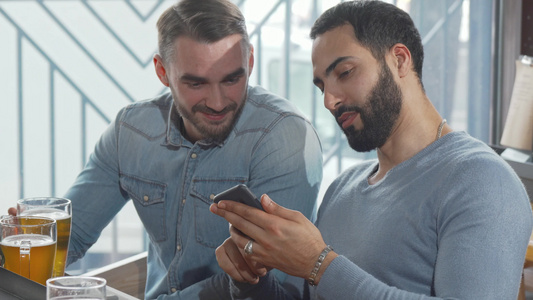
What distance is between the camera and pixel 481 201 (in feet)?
3.66

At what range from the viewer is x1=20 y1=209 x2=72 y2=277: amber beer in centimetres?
132

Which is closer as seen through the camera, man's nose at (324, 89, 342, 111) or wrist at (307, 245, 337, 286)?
wrist at (307, 245, 337, 286)

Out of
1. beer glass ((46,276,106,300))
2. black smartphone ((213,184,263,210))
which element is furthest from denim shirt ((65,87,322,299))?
beer glass ((46,276,106,300))

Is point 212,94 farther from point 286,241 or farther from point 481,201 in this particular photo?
point 481,201

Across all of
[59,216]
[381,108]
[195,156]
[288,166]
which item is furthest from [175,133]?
[381,108]

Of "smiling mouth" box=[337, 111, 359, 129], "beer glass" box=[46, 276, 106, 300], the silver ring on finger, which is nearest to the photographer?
"beer glass" box=[46, 276, 106, 300]

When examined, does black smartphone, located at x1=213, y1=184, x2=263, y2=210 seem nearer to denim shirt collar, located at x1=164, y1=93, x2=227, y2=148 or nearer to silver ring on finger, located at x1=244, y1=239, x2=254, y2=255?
silver ring on finger, located at x1=244, y1=239, x2=254, y2=255

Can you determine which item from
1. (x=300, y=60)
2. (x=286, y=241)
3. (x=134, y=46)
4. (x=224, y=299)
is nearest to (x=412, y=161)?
(x=286, y=241)

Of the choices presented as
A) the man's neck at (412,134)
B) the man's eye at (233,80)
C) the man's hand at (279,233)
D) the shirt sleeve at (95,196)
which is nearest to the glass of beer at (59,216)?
the man's hand at (279,233)

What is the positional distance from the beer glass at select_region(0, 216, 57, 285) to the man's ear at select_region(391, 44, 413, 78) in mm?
716

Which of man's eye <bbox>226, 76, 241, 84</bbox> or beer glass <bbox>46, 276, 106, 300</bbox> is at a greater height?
man's eye <bbox>226, 76, 241, 84</bbox>

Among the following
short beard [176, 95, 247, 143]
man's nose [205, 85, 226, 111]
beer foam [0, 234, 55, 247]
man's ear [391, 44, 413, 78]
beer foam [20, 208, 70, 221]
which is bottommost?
beer foam [0, 234, 55, 247]

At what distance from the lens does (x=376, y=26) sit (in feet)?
4.53

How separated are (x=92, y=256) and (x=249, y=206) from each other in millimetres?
1521
